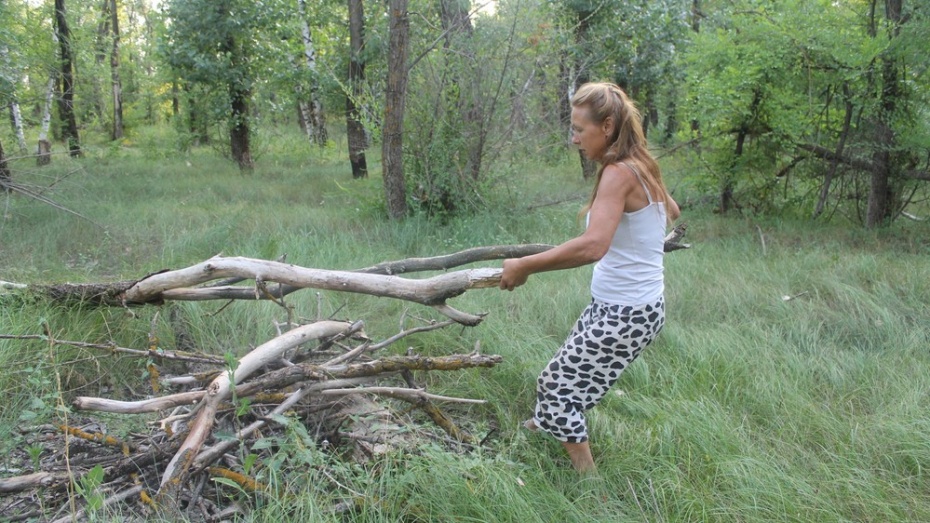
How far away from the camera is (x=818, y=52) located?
7.39 metres

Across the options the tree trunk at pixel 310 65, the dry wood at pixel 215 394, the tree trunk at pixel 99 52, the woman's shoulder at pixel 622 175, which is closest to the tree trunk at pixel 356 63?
the tree trunk at pixel 310 65

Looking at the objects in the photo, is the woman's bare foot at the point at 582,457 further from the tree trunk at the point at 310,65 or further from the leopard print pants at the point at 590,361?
the tree trunk at the point at 310,65

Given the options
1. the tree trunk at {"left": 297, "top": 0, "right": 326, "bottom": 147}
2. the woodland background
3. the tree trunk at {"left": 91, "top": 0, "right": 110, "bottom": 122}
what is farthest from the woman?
the tree trunk at {"left": 91, "top": 0, "right": 110, "bottom": 122}

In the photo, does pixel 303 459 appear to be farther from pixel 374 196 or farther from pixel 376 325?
pixel 374 196

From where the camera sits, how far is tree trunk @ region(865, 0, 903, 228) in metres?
6.89

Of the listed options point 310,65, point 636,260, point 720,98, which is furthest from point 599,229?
point 310,65

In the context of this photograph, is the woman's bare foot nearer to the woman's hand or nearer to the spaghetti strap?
the woman's hand

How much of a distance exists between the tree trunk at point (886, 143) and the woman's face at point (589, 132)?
5.89 m

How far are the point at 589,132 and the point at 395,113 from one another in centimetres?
521

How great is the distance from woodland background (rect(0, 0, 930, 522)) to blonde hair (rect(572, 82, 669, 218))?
130cm

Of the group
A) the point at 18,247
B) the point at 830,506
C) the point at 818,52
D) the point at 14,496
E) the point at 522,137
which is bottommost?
the point at 830,506

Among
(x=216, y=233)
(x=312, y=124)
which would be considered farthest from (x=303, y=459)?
(x=312, y=124)

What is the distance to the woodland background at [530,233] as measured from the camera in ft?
8.96

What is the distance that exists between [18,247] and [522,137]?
5.55m
